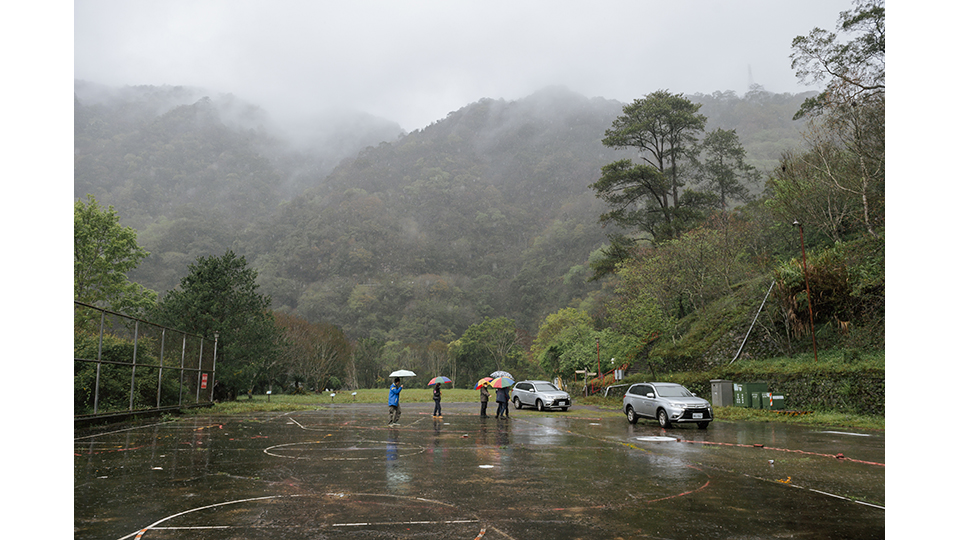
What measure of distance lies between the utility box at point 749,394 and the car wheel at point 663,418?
6.93m

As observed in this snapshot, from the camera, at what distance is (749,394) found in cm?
2366

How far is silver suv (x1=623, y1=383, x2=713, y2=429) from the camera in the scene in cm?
1795

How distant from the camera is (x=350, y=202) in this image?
528ft

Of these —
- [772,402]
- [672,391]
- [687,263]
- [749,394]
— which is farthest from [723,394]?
[687,263]

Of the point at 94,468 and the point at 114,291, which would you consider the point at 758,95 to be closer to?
the point at 114,291

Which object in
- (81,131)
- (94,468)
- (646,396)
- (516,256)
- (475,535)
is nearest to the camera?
(475,535)

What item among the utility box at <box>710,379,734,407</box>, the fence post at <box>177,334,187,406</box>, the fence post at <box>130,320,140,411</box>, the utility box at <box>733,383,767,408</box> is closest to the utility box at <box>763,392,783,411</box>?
the utility box at <box>733,383,767,408</box>

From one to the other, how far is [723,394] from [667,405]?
782 cm

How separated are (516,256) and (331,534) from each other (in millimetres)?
139460

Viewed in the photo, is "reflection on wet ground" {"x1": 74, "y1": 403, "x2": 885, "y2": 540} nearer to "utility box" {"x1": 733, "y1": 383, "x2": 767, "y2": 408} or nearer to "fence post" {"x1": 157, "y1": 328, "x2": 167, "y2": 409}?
"fence post" {"x1": 157, "y1": 328, "x2": 167, "y2": 409}

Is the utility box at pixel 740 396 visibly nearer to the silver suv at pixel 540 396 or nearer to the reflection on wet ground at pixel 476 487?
the silver suv at pixel 540 396

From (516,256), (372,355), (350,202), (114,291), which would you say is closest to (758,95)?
(516,256)

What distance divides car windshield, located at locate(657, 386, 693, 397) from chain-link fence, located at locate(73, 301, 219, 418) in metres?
17.3

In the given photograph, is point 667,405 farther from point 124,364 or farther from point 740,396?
point 124,364
